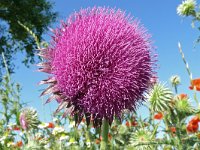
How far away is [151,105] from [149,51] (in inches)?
26.9

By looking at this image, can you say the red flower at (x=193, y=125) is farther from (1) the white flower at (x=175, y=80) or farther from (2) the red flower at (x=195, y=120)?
(1) the white flower at (x=175, y=80)

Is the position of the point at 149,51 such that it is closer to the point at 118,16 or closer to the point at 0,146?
the point at 118,16

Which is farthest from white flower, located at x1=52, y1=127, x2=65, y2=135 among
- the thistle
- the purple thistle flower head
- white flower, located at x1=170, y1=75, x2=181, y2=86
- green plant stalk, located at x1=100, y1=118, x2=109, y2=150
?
green plant stalk, located at x1=100, y1=118, x2=109, y2=150

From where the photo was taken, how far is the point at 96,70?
11.3 feet

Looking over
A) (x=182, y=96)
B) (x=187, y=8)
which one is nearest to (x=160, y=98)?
(x=182, y=96)

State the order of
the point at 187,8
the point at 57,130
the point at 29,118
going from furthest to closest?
the point at 187,8, the point at 57,130, the point at 29,118

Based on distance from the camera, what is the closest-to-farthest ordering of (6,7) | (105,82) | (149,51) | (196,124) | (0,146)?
1. (105,82)
2. (149,51)
3. (196,124)
4. (0,146)
5. (6,7)

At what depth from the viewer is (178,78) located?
546 centimetres

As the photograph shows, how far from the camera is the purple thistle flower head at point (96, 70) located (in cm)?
342

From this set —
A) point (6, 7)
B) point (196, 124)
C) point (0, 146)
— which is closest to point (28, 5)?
point (6, 7)

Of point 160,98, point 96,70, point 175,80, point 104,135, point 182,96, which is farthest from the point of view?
point 175,80

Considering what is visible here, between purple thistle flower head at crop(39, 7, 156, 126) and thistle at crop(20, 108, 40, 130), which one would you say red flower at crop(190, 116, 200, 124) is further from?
thistle at crop(20, 108, 40, 130)

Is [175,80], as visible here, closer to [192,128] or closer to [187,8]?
[192,128]

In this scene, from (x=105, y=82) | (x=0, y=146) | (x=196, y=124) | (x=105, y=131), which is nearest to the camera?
(x=105, y=131)
